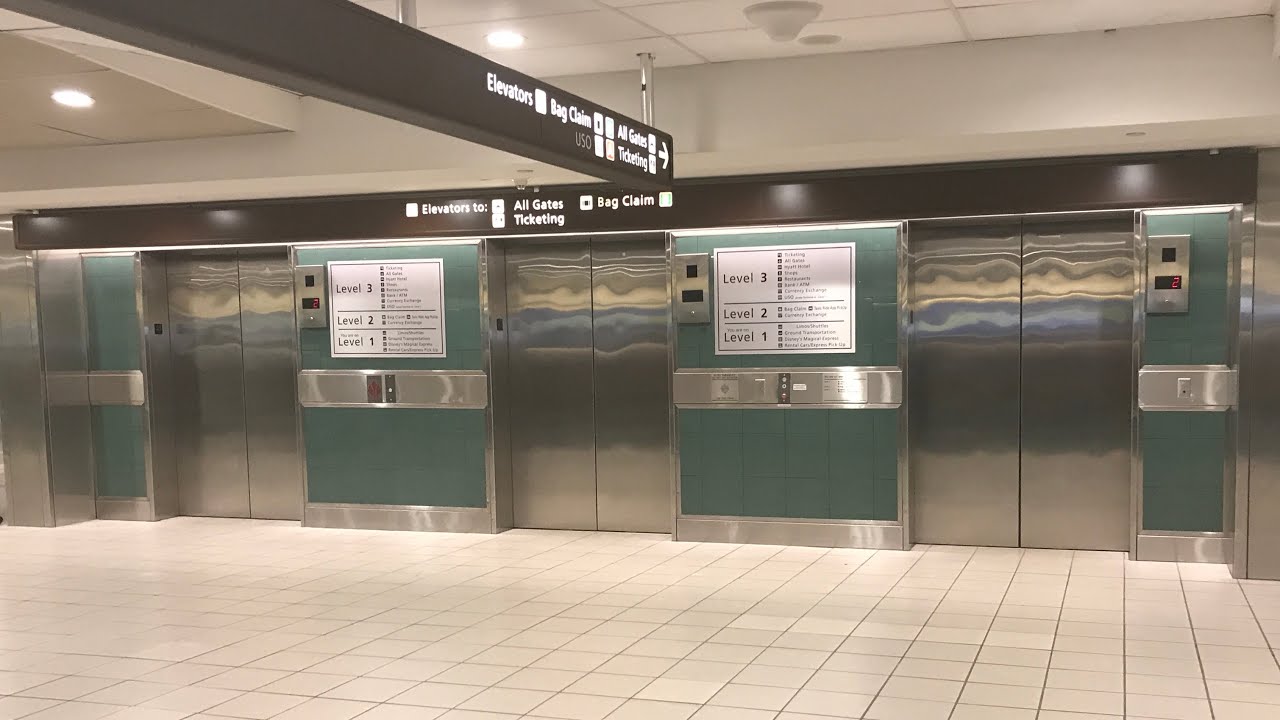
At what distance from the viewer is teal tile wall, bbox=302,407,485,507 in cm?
852

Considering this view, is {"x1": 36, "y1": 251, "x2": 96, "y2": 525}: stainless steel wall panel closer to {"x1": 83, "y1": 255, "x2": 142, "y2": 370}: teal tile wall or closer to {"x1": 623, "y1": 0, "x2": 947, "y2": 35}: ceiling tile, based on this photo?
{"x1": 83, "y1": 255, "x2": 142, "y2": 370}: teal tile wall

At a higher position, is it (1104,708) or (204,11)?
(204,11)

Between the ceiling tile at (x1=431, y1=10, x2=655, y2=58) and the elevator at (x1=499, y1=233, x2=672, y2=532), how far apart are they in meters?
2.70

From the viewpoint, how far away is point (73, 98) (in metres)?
6.05

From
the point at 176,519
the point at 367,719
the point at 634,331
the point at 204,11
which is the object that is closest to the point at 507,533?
the point at 634,331

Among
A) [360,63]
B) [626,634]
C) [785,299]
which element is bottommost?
[626,634]

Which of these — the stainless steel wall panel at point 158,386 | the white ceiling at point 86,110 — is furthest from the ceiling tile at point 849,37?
the stainless steel wall panel at point 158,386

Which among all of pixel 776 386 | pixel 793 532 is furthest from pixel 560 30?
pixel 793 532

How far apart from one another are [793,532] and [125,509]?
5.86 metres

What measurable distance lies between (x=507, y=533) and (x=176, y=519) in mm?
3191

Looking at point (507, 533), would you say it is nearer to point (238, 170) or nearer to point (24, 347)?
point (238, 170)

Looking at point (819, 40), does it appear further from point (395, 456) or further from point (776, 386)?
point (395, 456)

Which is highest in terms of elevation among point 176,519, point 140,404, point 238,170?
point 238,170

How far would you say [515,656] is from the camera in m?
5.29
